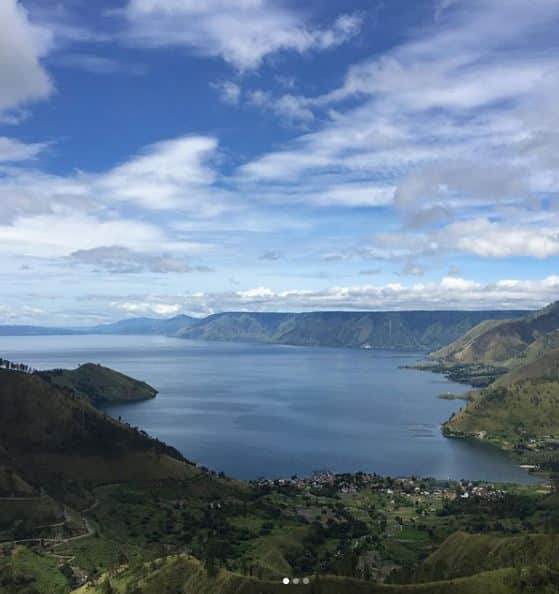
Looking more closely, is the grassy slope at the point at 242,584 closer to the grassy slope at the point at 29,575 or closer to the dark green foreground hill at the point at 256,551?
the dark green foreground hill at the point at 256,551

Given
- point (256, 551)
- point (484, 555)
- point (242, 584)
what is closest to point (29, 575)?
point (256, 551)

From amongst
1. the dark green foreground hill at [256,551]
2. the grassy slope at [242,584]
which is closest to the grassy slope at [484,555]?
the dark green foreground hill at [256,551]

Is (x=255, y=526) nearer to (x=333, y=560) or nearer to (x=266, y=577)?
(x=333, y=560)

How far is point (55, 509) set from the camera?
183125 millimetres

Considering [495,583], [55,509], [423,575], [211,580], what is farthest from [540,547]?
[55,509]

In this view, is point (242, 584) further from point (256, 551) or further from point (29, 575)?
point (256, 551)

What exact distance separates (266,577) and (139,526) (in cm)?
7023

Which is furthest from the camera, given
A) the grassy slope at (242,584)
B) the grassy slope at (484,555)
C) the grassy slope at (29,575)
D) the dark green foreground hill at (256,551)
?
the grassy slope at (29,575)

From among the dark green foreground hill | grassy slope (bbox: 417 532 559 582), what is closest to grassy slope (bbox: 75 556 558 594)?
the dark green foreground hill

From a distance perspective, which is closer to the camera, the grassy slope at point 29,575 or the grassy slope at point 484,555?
the grassy slope at point 484,555

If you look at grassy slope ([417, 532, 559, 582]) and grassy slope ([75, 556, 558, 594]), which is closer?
grassy slope ([75, 556, 558, 594])

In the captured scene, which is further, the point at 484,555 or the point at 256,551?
the point at 256,551

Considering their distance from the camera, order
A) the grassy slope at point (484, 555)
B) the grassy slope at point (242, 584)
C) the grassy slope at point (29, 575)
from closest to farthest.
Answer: the grassy slope at point (242, 584)
the grassy slope at point (484, 555)
the grassy slope at point (29, 575)

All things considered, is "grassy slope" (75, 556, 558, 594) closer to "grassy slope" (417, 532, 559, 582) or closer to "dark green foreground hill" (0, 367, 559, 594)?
"dark green foreground hill" (0, 367, 559, 594)
